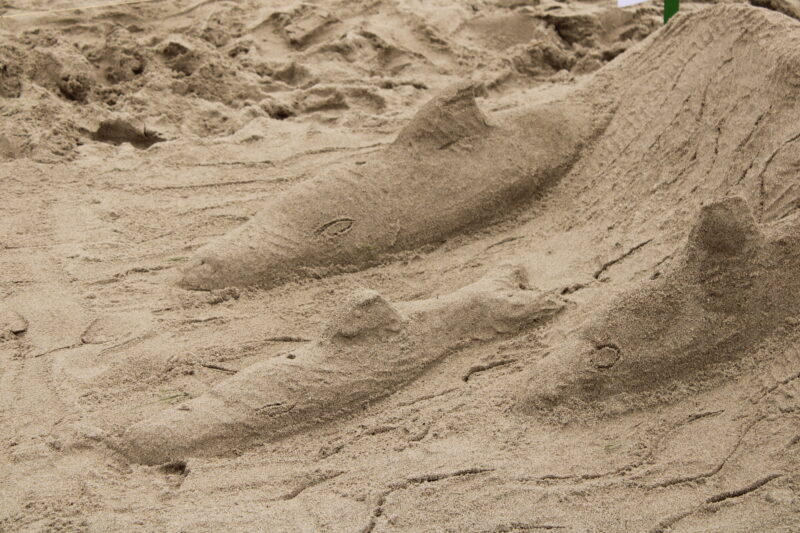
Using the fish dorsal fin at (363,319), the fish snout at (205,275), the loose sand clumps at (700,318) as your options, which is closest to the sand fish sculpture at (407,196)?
the fish snout at (205,275)

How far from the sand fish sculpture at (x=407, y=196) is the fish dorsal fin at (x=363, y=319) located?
0.57 m

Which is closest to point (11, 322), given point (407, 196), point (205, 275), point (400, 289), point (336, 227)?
point (205, 275)

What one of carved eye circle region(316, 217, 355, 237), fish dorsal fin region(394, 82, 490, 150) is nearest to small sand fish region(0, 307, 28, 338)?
carved eye circle region(316, 217, 355, 237)

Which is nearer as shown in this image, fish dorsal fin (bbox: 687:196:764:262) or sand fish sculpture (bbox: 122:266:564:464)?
fish dorsal fin (bbox: 687:196:764:262)

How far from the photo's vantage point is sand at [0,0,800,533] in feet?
6.74

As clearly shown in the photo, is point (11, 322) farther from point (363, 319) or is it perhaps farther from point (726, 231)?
point (726, 231)

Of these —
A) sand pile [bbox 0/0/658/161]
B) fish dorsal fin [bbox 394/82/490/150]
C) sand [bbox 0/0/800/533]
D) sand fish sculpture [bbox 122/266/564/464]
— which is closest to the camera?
sand [bbox 0/0/800/533]

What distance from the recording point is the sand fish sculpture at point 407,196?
9.69 ft

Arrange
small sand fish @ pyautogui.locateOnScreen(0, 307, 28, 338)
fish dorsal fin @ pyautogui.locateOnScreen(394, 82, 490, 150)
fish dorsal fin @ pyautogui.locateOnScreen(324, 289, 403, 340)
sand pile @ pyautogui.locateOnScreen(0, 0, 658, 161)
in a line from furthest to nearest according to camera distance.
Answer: sand pile @ pyautogui.locateOnScreen(0, 0, 658, 161), fish dorsal fin @ pyautogui.locateOnScreen(394, 82, 490, 150), small sand fish @ pyautogui.locateOnScreen(0, 307, 28, 338), fish dorsal fin @ pyautogui.locateOnScreen(324, 289, 403, 340)

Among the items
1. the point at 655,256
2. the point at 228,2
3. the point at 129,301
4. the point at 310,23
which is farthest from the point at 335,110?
the point at 655,256

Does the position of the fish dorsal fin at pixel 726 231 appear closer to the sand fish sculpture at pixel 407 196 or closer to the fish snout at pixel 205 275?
the sand fish sculpture at pixel 407 196

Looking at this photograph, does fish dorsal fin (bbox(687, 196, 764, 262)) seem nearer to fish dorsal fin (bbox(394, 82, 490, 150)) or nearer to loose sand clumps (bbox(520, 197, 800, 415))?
loose sand clumps (bbox(520, 197, 800, 415))

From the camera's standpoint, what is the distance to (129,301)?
2.87 m

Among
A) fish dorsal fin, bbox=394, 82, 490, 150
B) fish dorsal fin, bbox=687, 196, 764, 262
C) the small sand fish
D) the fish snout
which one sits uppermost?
fish dorsal fin, bbox=687, 196, 764, 262
